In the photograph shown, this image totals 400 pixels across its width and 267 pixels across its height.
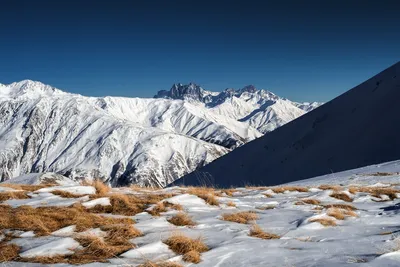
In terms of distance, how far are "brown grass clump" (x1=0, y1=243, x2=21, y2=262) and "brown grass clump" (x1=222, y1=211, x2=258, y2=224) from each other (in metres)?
4.55

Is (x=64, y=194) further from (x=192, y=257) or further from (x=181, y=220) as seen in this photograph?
(x=192, y=257)

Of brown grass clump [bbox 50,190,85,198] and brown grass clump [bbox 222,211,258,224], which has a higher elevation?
brown grass clump [bbox 50,190,85,198]

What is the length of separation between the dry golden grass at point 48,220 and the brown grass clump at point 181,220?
3.30ft

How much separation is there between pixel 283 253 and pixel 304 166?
157 ft

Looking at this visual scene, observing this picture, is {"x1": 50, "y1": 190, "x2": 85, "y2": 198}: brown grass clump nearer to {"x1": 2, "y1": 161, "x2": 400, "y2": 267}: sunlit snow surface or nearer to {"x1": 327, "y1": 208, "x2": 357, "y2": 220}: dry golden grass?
{"x1": 2, "y1": 161, "x2": 400, "y2": 267}: sunlit snow surface

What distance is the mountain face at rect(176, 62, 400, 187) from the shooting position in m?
44.8

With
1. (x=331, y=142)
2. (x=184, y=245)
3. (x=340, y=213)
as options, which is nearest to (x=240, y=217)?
(x=340, y=213)

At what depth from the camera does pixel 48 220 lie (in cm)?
707

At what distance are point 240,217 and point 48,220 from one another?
4.65 metres

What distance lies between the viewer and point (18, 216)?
23.2 ft

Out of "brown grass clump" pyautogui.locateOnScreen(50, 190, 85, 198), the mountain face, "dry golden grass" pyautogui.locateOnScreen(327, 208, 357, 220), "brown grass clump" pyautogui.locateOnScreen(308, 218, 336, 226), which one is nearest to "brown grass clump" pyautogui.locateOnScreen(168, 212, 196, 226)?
"brown grass clump" pyautogui.locateOnScreen(308, 218, 336, 226)

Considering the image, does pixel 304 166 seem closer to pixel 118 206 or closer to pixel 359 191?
pixel 359 191

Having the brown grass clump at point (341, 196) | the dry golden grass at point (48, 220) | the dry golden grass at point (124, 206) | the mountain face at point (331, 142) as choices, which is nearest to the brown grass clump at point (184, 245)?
the dry golden grass at point (48, 220)

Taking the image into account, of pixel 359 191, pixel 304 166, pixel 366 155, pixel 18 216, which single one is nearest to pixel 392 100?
pixel 366 155
